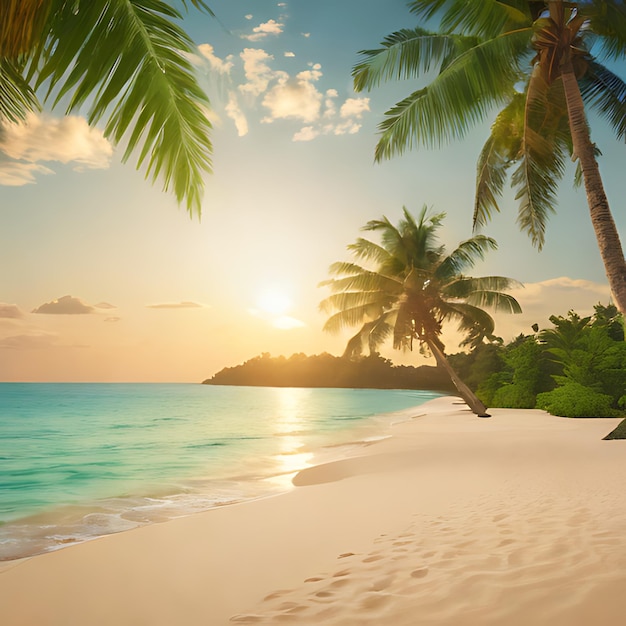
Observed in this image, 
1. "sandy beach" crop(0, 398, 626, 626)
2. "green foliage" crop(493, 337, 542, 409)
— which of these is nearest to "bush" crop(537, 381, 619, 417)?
"green foliage" crop(493, 337, 542, 409)

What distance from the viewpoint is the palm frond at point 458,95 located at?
8336mm

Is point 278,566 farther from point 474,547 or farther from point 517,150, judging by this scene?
point 517,150

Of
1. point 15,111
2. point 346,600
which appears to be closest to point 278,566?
point 346,600

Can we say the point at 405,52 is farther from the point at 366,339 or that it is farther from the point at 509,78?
the point at 366,339

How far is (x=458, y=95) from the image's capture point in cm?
855

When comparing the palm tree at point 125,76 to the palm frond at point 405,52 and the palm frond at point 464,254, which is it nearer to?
the palm frond at point 405,52

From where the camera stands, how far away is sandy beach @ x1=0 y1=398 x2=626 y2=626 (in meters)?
2.34

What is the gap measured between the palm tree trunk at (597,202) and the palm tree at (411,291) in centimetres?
901

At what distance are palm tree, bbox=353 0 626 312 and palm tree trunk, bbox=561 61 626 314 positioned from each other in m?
0.02

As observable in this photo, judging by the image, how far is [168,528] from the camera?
4621 millimetres

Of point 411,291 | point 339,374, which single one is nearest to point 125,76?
point 411,291

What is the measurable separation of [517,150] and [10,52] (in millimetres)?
10068

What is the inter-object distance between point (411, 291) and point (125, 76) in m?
14.6

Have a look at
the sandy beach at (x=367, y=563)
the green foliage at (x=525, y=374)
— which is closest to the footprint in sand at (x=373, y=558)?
the sandy beach at (x=367, y=563)
